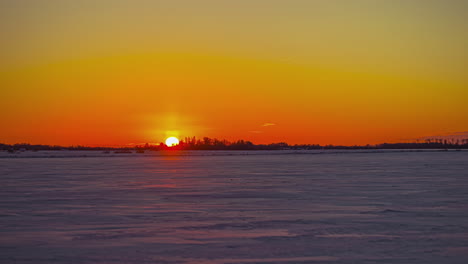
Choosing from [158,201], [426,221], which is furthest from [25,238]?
[426,221]

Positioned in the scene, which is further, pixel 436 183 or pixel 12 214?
pixel 436 183

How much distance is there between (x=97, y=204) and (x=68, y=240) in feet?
23.9

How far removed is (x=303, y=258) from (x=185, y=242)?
2.87 meters

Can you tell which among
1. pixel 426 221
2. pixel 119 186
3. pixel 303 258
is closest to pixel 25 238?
pixel 303 258

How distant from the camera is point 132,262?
1037cm

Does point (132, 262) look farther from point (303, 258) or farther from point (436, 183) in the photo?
point (436, 183)

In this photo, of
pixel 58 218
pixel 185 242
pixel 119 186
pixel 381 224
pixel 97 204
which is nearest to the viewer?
pixel 185 242

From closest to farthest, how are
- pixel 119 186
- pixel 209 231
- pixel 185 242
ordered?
pixel 185 242 < pixel 209 231 < pixel 119 186

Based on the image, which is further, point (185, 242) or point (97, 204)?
point (97, 204)

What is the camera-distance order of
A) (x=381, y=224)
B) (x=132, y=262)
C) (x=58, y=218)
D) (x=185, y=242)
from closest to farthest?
(x=132, y=262), (x=185, y=242), (x=381, y=224), (x=58, y=218)

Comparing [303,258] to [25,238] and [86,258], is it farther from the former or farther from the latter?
[25,238]

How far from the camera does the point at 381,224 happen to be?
14.8m

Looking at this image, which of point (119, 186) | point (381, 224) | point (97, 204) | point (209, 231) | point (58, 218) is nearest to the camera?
point (209, 231)

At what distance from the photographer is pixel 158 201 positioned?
68.7 feet
